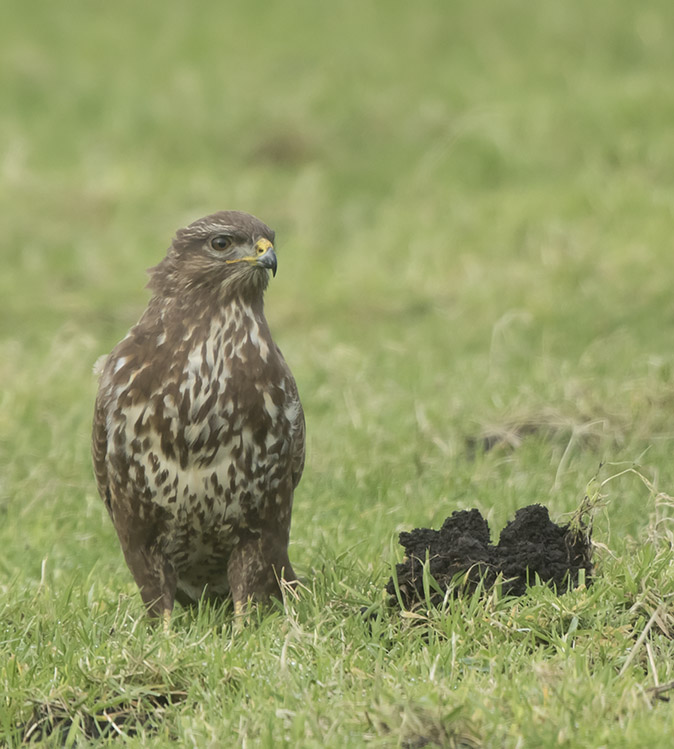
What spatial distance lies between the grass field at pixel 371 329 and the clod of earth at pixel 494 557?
116mm

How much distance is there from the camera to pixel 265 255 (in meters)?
4.86

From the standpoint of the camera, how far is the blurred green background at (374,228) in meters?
6.49

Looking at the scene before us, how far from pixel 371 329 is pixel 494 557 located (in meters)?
5.19

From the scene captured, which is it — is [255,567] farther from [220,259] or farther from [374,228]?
[374,228]

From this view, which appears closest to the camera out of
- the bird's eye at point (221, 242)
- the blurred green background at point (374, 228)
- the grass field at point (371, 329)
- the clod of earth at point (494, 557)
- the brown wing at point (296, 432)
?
the grass field at point (371, 329)

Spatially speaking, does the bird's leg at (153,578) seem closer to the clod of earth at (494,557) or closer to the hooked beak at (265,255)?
the clod of earth at (494,557)

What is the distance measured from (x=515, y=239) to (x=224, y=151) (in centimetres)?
405

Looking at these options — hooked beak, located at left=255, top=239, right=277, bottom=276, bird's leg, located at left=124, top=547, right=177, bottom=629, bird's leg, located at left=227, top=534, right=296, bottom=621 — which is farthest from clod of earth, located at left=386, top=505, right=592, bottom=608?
hooked beak, located at left=255, top=239, right=277, bottom=276

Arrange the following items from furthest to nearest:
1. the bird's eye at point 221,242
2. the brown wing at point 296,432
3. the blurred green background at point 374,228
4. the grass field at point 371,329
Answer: the blurred green background at point 374,228 → the bird's eye at point 221,242 → the brown wing at point 296,432 → the grass field at point 371,329

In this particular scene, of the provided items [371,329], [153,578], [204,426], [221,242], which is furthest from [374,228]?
[204,426]

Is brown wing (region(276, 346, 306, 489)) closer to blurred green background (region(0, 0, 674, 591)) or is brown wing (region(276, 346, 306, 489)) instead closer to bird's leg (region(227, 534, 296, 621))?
bird's leg (region(227, 534, 296, 621))

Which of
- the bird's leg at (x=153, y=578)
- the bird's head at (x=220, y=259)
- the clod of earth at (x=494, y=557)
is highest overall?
the bird's head at (x=220, y=259)

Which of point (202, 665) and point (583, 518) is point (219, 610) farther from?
point (583, 518)

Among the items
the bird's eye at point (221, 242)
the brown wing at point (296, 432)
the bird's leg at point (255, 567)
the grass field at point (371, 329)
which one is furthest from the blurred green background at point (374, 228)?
the bird's eye at point (221, 242)
